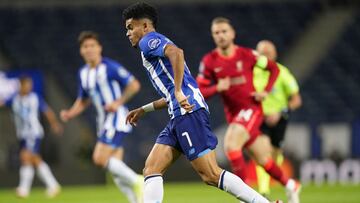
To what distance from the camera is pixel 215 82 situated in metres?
10.8

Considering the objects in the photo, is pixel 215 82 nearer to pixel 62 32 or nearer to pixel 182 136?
pixel 182 136

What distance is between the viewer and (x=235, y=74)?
1056 centimetres

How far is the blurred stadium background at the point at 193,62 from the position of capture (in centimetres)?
1923

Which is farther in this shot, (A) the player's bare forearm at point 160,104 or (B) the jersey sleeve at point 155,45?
(A) the player's bare forearm at point 160,104

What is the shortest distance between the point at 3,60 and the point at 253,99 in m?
13.2

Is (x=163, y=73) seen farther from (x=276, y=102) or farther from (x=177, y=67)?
(x=276, y=102)

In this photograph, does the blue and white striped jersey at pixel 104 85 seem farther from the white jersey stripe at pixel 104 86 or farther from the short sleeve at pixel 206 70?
the short sleeve at pixel 206 70

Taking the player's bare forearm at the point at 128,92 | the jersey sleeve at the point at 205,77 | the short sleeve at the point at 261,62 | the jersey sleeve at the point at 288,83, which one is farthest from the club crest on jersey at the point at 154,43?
the jersey sleeve at the point at 288,83

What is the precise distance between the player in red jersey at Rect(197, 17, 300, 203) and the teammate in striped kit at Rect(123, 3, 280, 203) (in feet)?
7.80

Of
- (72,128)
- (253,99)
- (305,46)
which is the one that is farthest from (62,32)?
(253,99)

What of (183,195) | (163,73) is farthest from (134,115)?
(183,195)

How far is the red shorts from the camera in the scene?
10497 mm

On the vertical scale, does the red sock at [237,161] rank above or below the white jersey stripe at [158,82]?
below

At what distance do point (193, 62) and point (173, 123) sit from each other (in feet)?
50.2
